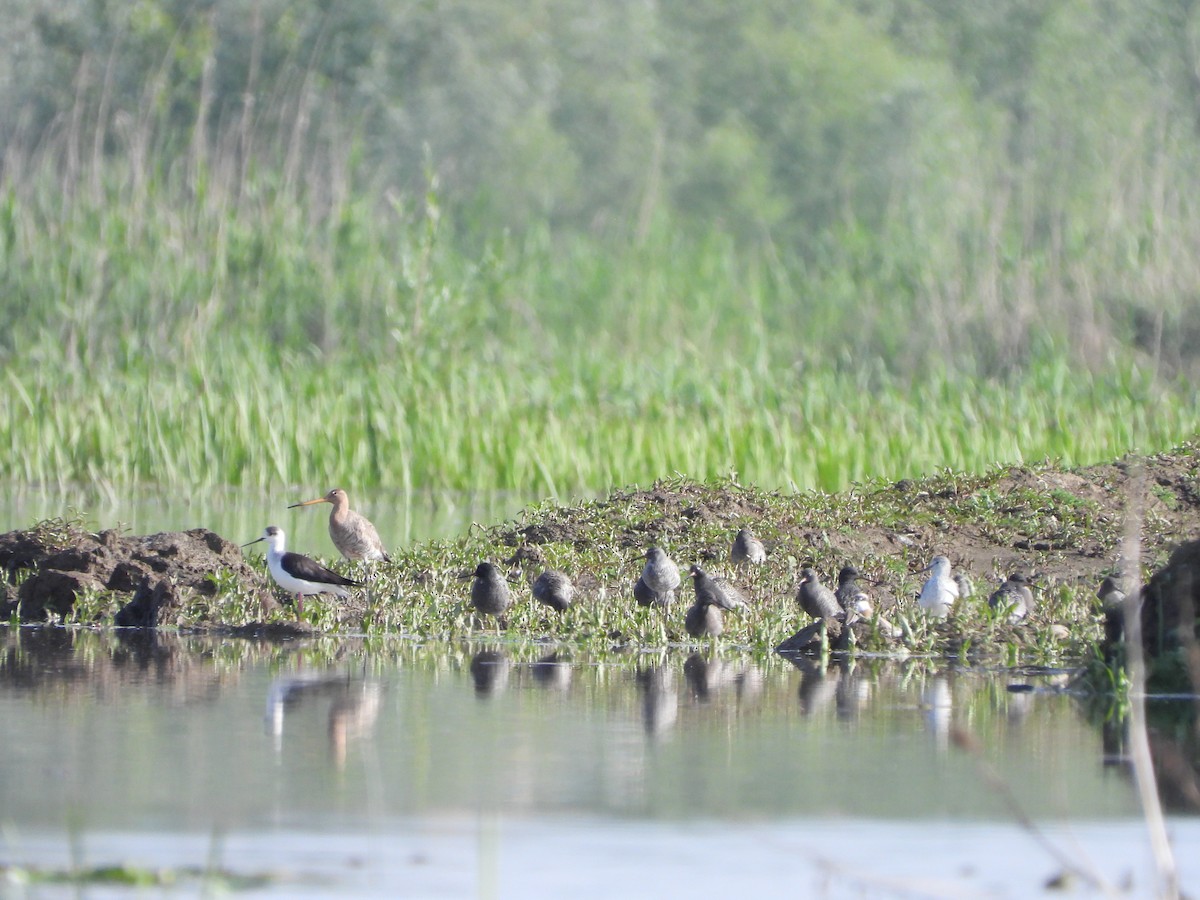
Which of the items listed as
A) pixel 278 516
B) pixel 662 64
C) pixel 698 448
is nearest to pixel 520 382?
pixel 698 448

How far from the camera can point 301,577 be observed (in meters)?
9.05

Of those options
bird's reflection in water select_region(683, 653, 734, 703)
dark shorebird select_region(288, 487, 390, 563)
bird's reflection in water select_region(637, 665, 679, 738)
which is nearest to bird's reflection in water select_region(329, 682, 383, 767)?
bird's reflection in water select_region(637, 665, 679, 738)

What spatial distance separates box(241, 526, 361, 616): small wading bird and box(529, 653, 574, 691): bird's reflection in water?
3.88 ft

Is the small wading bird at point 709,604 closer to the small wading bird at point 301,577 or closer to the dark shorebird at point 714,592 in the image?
the dark shorebird at point 714,592

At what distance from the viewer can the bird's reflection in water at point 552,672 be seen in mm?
7590

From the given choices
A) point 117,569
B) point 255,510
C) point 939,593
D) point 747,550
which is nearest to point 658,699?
point 939,593

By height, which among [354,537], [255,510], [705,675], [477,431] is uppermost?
[477,431]

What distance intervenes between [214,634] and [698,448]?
22.5 ft

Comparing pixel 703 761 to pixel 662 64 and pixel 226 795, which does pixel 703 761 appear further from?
pixel 662 64

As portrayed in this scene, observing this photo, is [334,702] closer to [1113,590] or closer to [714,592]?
[714,592]

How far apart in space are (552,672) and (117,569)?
2550 mm

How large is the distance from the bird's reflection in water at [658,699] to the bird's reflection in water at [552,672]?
264mm

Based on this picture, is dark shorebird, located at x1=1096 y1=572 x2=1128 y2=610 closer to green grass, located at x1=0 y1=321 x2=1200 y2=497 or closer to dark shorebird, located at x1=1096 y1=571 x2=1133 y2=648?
dark shorebird, located at x1=1096 y1=571 x2=1133 y2=648

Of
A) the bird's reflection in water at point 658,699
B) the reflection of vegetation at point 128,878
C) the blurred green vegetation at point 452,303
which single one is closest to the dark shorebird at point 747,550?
the bird's reflection in water at point 658,699
